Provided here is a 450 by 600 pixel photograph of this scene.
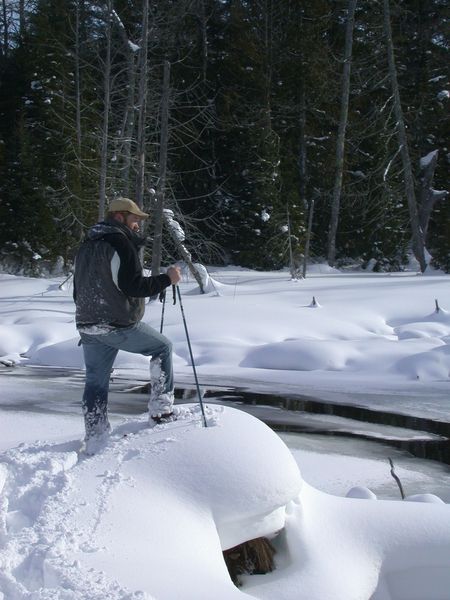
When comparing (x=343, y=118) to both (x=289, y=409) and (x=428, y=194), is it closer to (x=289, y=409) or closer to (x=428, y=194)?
(x=428, y=194)

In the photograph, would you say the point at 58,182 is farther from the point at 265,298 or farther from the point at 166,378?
the point at 166,378

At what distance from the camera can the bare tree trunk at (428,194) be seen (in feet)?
87.2

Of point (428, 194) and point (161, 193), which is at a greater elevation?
point (428, 194)

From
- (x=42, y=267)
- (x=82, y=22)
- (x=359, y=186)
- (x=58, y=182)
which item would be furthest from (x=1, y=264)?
(x=359, y=186)

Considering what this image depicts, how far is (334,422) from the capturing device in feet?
28.6

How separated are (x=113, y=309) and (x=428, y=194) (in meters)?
23.5

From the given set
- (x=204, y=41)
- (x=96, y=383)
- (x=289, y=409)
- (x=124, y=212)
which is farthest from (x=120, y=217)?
(x=204, y=41)

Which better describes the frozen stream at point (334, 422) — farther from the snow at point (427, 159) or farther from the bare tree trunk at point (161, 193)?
the snow at point (427, 159)

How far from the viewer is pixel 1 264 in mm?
27984

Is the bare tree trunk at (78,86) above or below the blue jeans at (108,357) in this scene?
above

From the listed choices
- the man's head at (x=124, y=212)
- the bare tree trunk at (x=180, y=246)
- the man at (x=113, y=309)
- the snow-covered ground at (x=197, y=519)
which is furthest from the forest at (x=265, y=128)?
the man at (x=113, y=309)

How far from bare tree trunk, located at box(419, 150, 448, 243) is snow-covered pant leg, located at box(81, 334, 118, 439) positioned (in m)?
23.0

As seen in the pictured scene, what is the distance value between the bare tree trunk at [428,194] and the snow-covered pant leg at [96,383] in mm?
23003

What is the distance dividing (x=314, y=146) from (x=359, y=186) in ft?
7.97
